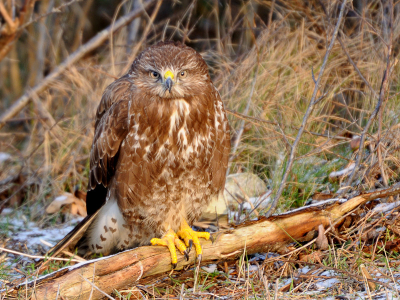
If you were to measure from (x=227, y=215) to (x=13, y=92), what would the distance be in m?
6.49

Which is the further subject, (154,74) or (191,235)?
(191,235)

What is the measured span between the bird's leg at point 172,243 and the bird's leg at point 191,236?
0.06 m

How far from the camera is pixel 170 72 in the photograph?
3.34m

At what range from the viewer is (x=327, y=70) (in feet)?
16.7

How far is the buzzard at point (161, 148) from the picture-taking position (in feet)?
11.2

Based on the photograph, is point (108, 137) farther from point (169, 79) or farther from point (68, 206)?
point (68, 206)

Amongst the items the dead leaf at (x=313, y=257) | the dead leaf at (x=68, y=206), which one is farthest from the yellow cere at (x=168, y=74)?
the dead leaf at (x=68, y=206)

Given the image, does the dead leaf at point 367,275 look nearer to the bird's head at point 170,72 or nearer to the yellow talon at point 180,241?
the yellow talon at point 180,241

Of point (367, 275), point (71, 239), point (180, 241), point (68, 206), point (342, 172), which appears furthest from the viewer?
point (68, 206)

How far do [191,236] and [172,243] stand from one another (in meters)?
0.17

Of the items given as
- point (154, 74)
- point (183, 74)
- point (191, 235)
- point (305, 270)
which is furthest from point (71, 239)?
point (305, 270)

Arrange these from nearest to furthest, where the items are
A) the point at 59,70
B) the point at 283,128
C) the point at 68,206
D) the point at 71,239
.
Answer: the point at 71,239, the point at 283,128, the point at 68,206, the point at 59,70

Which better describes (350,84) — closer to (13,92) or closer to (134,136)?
(134,136)

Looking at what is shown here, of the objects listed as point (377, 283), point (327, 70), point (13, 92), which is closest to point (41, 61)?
point (13, 92)
